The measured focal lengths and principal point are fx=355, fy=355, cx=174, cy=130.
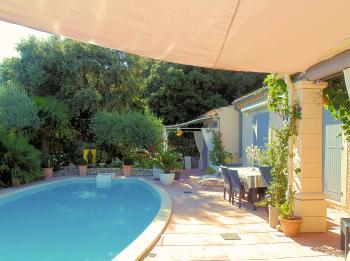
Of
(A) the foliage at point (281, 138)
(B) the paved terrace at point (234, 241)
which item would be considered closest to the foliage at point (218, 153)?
(B) the paved terrace at point (234, 241)

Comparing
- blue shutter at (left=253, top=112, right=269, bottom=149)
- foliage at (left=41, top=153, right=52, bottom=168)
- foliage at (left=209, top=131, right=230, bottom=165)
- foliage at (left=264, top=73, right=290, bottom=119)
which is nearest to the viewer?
foliage at (left=264, top=73, right=290, bottom=119)

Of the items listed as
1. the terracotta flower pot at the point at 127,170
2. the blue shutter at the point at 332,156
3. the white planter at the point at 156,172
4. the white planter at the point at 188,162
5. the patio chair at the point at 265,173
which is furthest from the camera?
the white planter at the point at 188,162

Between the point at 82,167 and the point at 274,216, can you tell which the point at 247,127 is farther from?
the point at 274,216

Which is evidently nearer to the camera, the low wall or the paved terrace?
the paved terrace

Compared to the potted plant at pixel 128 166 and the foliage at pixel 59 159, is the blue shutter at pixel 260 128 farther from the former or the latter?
the foliage at pixel 59 159

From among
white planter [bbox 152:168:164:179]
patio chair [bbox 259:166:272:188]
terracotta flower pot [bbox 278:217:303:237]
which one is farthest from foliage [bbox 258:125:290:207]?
white planter [bbox 152:168:164:179]

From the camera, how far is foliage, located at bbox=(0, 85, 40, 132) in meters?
17.2

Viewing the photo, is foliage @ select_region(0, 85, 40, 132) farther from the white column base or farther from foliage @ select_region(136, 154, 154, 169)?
the white column base

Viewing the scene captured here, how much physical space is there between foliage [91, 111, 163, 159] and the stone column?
13.1 m

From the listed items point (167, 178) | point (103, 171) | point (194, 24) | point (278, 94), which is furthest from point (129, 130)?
point (194, 24)

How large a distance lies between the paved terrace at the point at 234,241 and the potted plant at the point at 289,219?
140mm

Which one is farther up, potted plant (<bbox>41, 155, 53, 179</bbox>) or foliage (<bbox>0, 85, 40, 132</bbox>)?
foliage (<bbox>0, 85, 40, 132</bbox>)

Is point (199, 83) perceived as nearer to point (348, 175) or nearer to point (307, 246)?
point (348, 175)

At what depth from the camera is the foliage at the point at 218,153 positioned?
17.4m
